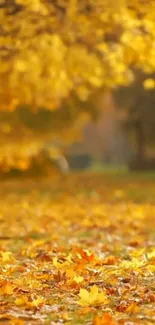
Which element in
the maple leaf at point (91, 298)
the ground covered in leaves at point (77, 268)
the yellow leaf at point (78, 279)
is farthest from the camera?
the yellow leaf at point (78, 279)

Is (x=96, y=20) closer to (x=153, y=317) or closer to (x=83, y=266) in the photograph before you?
(x=83, y=266)

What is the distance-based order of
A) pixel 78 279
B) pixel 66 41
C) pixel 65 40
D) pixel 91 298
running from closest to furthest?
pixel 91 298 < pixel 78 279 < pixel 65 40 < pixel 66 41

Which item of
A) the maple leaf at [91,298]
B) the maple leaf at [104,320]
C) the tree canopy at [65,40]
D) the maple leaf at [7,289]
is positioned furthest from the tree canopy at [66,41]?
the maple leaf at [104,320]

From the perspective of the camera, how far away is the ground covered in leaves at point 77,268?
5.72 m

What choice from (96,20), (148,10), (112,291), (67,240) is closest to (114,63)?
(96,20)

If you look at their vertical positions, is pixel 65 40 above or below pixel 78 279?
above

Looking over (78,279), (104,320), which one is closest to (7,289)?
(78,279)

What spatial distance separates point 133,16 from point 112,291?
5.58 m

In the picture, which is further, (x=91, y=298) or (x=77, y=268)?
(x=77, y=268)

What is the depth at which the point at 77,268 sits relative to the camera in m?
7.21

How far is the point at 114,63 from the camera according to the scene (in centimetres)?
1388

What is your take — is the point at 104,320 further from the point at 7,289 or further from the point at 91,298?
the point at 7,289

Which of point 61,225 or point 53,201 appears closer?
point 61,225

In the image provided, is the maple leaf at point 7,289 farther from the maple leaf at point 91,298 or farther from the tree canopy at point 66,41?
the tree canopy at point 66,41
